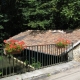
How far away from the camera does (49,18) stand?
1762cm

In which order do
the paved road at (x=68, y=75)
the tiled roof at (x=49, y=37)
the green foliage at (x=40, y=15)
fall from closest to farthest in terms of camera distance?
the paved road at (x=68, y=75) < the tiled roof at (x=49, y=37) < the green foliage at (x=40, y=15)

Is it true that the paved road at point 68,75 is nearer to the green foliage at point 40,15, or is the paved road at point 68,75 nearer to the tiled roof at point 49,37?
the tiled roof at point 49,37

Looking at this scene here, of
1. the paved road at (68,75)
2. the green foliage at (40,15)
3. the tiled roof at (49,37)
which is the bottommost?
the paved road at (68,75)

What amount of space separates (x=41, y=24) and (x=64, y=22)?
237cm

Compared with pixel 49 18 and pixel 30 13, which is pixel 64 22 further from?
pixel 30 13

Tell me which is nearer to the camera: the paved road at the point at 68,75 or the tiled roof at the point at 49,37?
the paved road at the point at 68,75

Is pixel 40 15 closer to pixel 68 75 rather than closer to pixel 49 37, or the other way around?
pixel 49 37

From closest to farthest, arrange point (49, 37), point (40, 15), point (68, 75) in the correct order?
1. point (68, 75)
2. point (49, 37)
3. point (40, 15)

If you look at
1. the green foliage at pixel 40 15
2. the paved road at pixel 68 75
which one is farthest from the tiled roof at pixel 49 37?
the paved road at pixel 68 75

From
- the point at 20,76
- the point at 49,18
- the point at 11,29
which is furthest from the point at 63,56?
the point at 11,29

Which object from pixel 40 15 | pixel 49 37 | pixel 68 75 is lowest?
pixel 68 75

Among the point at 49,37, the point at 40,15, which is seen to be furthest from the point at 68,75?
the point at 40,15

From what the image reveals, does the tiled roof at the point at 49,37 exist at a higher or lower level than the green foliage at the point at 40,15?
lower

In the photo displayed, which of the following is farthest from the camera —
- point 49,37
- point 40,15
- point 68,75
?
point 40,15
